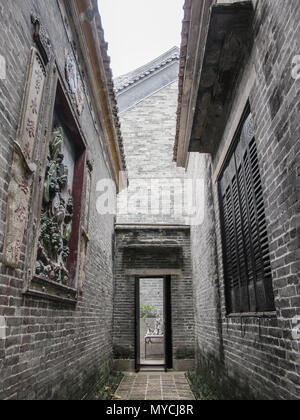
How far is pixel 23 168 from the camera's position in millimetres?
2871

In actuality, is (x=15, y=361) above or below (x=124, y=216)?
below

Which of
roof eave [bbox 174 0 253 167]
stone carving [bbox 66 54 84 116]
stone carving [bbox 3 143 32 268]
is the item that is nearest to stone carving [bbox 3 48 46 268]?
stone carving [bbox 3 143 32 268]

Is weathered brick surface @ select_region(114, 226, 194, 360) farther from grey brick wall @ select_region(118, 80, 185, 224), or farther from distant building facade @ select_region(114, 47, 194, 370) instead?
grey brick wall @ select_region(118, 80, 185, 224)

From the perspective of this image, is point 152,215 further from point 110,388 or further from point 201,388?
point 201,388

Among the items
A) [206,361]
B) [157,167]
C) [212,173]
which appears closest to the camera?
[212,173]

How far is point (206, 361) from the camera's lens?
6871 mm

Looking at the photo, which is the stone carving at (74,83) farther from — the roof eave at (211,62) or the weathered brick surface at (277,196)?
the weathered brick surface at (277,196)

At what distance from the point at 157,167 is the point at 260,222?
1012 cm

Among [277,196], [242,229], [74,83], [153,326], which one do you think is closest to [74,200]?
[74,83]

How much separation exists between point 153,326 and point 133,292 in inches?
296

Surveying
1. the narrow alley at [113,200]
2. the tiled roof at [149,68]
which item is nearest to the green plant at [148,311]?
the narrow alley at [113,200]

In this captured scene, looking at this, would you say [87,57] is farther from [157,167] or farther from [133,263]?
[157,167]

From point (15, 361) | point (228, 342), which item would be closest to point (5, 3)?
point (15, 361)

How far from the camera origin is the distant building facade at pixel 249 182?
266 cm
